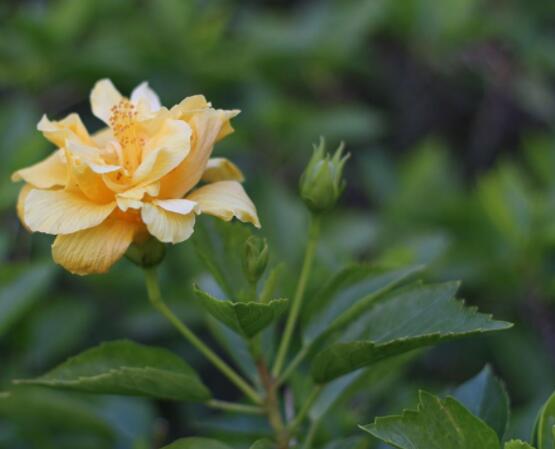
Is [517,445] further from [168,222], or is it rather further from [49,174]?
[49,174]

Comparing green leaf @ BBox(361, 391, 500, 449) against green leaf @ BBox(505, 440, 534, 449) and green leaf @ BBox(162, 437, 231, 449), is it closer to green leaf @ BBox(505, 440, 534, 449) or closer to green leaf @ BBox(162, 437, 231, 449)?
green leaf @ BBox(505, 440, 534, 449)

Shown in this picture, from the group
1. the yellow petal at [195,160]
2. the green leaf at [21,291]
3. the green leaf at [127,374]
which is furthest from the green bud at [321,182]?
the green leaf at [21,291]

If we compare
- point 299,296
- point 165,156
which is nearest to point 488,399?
point 299,296

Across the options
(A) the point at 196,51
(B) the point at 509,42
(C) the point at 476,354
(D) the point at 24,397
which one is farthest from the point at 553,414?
(B) the point at 509,42

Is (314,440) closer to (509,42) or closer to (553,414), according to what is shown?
(553,414)

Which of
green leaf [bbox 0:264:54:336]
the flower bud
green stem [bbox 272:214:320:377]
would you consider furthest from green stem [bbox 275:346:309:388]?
green leaf [bbox 0:264:54:336]

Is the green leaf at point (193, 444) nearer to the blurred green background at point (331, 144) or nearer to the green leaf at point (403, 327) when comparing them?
the green leaf at point (403, 327)
